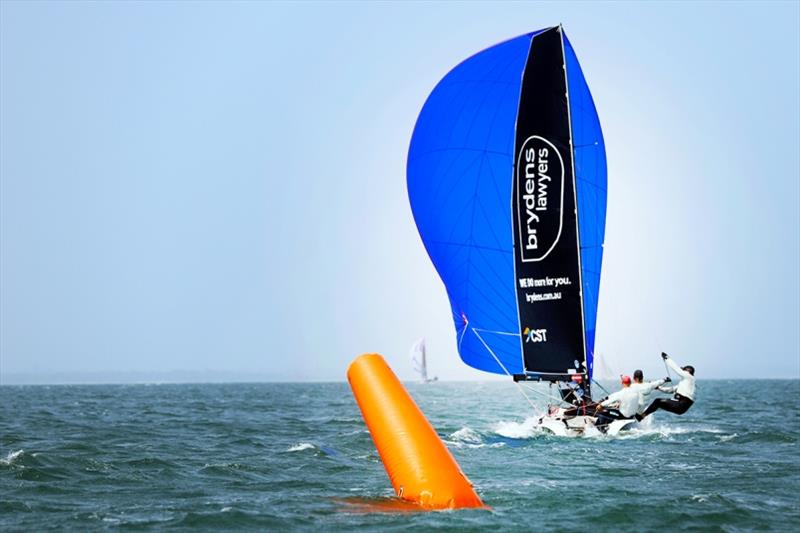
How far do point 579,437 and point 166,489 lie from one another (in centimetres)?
1261

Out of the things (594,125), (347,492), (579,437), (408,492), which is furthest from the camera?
(594,125)

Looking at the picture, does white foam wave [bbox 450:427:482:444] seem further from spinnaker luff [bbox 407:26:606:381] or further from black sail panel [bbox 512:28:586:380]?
black sail panel [bbox 512:28:586:380]

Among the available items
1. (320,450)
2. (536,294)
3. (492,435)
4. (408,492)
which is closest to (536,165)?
(536,294)

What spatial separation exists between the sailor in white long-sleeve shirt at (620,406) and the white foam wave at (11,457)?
14076 millimetres

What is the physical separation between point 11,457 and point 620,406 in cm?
1481

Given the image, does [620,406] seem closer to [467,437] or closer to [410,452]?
[467,437]

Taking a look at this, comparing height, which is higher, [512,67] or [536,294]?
[512,67]

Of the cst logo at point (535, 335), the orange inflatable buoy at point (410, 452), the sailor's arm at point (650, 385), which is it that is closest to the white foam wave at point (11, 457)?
the orange inflatable buoy at point (410, 452)

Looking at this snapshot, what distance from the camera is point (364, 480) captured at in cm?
1605

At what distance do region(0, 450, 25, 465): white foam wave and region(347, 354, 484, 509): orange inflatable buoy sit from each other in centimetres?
840

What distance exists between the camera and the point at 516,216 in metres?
26.6

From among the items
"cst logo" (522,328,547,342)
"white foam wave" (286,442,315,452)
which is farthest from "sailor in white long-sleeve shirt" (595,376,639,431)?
"white foam wave" (286,442,315,452)

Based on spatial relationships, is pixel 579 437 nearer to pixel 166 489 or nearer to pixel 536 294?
pixel 536 294

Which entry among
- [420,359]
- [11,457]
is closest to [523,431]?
[11,457]
